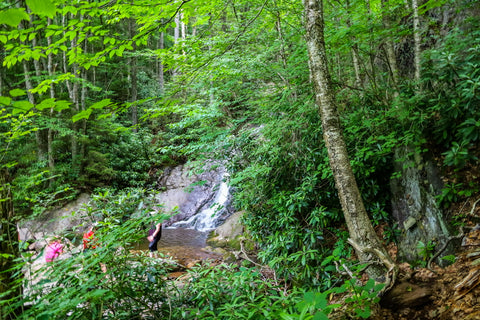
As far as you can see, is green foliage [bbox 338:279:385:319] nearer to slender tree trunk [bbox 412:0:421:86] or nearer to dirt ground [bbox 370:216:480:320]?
dirt ground [bbox 370:216:480:320]

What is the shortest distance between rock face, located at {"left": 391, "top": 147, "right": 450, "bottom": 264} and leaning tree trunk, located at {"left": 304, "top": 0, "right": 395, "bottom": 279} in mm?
1120

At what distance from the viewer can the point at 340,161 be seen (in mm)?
2898

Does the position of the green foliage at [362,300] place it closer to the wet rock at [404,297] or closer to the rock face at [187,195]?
the wet rock at [404,297]

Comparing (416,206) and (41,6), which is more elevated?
(41,6)

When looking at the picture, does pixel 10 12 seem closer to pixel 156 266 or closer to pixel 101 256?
pixel 101 256

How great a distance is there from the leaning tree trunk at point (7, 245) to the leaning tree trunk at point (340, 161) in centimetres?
300

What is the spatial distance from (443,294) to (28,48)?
15.6 ft

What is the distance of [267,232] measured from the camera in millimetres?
5367

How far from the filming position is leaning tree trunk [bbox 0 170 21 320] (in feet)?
6.35

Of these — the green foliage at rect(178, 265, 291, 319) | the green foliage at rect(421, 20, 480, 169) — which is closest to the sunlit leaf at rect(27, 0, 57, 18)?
the green foliage at rect(178, 265, 291, 319)

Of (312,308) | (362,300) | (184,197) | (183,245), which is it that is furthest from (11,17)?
(184,197)

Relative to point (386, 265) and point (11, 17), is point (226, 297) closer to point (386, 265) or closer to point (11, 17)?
point (386, 265)

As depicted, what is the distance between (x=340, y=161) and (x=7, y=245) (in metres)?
3.12

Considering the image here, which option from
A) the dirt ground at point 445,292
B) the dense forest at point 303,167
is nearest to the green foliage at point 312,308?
the dense forest at point 303,167
